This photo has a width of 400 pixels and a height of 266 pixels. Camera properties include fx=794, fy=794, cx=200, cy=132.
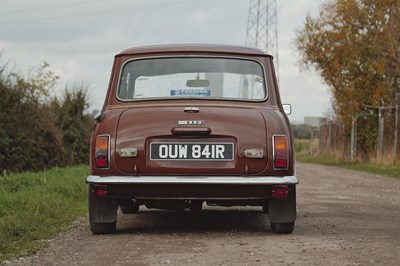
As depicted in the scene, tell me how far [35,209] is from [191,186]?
321 cm

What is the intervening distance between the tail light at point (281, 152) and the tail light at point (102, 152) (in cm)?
157

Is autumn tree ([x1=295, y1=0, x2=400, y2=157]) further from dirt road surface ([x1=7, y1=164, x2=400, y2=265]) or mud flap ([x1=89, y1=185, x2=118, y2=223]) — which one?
mud flap ([x1=89, y1=185, x2=118, y2=223])

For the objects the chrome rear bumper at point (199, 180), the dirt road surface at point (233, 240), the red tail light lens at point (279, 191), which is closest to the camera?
the dirt road surface at point (233, 240)

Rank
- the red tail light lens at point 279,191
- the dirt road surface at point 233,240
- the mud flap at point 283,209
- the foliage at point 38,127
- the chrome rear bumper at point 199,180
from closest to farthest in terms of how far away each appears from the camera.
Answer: the dirt road surface at point 233,240
the chrome rear bumper at point 199,180
the red tail light lens at point 279,191
the mud flap at point 283,209
the foliage at point 38,127

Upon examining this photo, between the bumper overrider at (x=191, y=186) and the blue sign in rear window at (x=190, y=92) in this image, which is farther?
the blue sign in rear window at (x=190, y=92)

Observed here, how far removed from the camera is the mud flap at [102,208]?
769cm

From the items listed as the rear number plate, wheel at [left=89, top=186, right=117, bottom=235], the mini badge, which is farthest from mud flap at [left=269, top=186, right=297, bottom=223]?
wheel at [left=89, top=186, right=117, bottom=235]

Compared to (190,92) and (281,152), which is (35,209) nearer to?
(190,92)

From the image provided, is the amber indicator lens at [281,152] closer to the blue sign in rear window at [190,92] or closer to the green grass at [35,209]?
the blue sign in rear window at [190,92]

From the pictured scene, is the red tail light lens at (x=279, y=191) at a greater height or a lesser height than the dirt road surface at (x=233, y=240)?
greater

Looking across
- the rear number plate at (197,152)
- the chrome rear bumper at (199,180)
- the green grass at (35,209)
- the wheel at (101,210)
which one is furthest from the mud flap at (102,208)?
the rear number plate at (197,152)

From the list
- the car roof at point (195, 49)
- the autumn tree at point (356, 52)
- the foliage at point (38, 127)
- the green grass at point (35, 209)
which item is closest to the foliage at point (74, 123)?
the foliage at point (38, 127)

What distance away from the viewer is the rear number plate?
738cm

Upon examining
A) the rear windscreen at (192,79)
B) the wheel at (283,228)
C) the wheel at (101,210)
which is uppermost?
the rear windscreen at (192,79)
